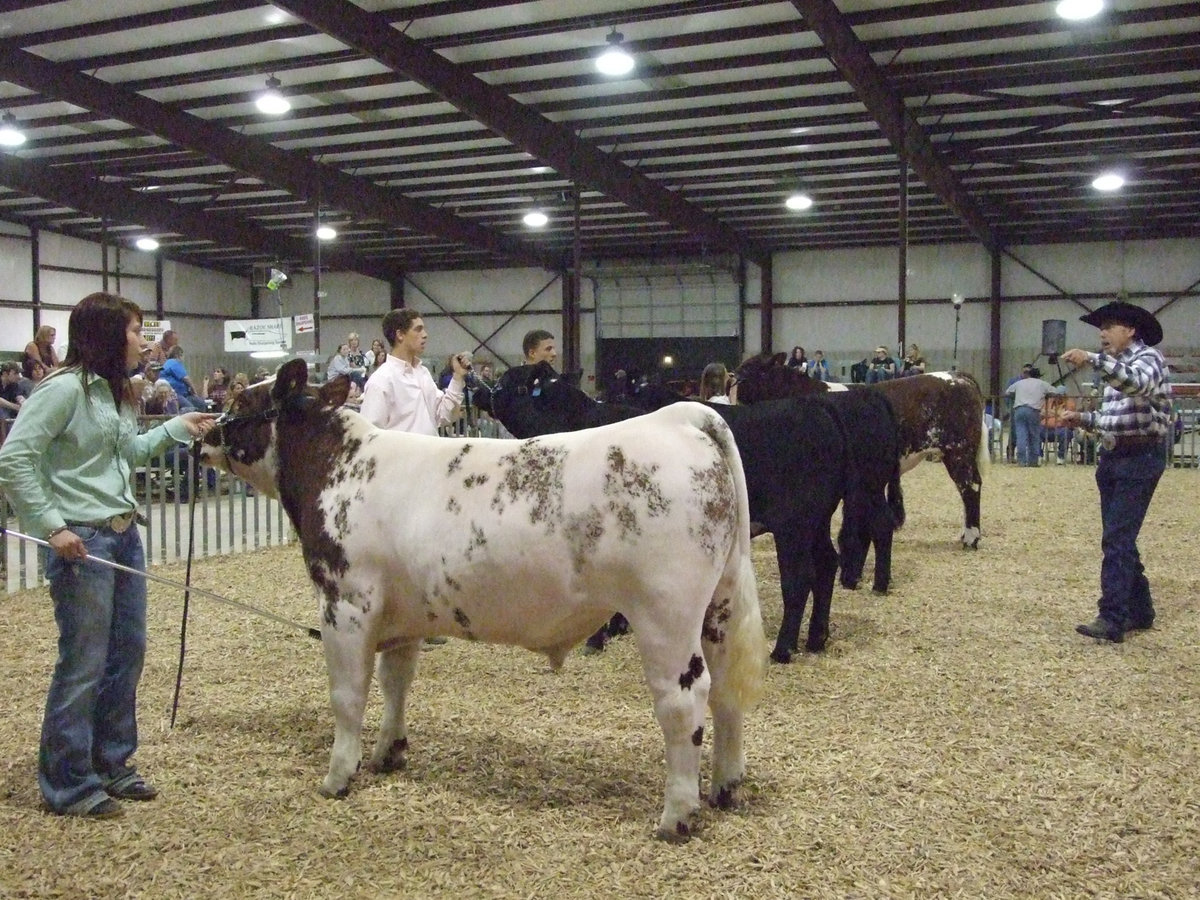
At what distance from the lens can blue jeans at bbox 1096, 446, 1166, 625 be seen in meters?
5.54

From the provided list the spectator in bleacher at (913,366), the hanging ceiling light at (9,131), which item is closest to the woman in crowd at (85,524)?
the spectator in bleacher at (913,366)

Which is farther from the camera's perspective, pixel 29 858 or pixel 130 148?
pixel 130 148

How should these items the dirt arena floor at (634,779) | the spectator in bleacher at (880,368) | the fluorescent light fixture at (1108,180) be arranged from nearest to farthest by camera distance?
the dirt arena floor at (634,779)
the spectator in bleacher at (880,368)
the fluorescent light fixture at (1108,180)

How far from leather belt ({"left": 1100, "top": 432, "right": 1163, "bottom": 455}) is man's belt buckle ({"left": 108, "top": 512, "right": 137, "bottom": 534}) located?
15.9 ft

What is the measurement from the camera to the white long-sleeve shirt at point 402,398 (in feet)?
17.7

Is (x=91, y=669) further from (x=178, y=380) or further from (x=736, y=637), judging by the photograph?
(x=178, y=380)

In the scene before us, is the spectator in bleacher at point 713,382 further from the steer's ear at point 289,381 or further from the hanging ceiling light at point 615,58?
the steer's ear at point 289,381

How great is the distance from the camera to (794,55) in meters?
13.1

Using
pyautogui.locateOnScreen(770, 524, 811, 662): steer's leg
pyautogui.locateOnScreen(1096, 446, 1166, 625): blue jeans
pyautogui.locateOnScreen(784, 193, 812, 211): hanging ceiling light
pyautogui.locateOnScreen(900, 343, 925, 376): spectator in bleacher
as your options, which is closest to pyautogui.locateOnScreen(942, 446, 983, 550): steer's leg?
pyautogui.locateOnScreen(1096, 446, 1166, 625): blue jeans

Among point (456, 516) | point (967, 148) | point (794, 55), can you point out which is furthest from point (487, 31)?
point (456, 516)

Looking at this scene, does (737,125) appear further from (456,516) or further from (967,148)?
(456,516)

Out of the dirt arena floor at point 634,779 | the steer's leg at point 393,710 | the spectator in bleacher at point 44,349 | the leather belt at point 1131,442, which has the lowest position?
the dirt arena floor at point 634,779

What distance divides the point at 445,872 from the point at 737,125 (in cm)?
1459

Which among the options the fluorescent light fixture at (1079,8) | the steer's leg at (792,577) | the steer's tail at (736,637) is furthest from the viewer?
the fluorescent light fixture at (1079,8)
